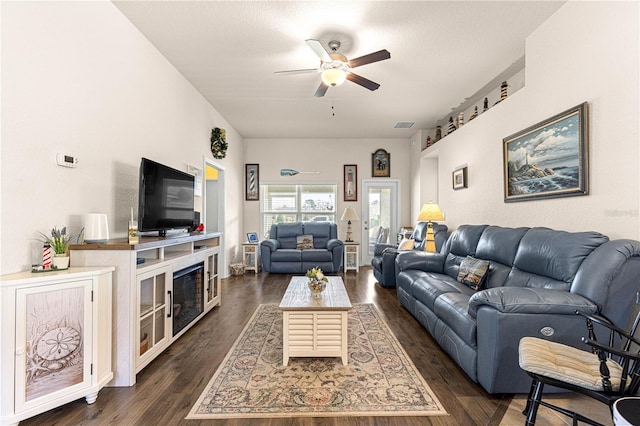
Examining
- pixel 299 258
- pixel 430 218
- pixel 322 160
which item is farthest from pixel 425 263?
pixel 322 160

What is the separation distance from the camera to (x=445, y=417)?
1.77 m

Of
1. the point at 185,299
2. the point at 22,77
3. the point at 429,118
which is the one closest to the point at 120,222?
the point at 185,299

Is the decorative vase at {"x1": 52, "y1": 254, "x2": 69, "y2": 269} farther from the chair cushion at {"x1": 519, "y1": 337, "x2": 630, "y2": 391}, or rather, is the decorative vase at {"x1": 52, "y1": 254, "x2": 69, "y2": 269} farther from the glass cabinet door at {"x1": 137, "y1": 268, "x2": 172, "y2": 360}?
the chair cushion at {"x1": 519, "y1": 337, "x2": 630, "y2": 391}

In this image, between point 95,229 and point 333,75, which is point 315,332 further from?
point 333,75

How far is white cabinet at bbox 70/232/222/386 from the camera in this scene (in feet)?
6.88

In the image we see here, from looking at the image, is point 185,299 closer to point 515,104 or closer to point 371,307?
point 371,307

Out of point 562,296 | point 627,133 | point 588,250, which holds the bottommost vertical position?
point 562,296

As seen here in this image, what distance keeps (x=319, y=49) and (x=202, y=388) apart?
2.88 m

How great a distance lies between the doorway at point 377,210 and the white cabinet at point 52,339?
5.50 meters

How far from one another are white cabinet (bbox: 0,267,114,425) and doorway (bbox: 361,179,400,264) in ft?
18.1

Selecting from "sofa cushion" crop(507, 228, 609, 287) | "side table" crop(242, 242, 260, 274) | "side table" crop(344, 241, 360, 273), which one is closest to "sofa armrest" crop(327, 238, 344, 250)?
"side table" crop(344, 241, 360, 273)

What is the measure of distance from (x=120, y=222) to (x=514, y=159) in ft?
12.9

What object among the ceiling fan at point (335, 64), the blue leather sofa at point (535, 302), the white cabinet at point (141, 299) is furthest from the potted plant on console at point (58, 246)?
the blue leather sofa at point (535, 302)

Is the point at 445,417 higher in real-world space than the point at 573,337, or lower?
lower
